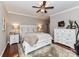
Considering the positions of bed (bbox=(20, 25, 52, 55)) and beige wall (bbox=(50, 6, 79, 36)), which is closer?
beige wall (bbox=(50, 6, 79, 36))

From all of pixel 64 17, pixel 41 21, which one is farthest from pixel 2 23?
pixel 64 17

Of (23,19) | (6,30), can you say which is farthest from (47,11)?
(6,30)

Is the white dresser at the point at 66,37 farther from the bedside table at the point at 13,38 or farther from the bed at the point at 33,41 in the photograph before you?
the bedside table at the point at 13,38

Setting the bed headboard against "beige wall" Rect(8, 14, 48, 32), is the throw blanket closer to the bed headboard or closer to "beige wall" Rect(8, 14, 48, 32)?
the bed headboard

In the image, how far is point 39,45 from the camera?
10.0 feet

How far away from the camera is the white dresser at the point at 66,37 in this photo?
2.57 m

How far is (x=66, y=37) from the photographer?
107 inches

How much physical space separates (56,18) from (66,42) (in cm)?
85

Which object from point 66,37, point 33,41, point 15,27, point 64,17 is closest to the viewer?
→ point 15,27

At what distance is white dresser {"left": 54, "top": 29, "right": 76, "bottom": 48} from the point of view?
2.57 m

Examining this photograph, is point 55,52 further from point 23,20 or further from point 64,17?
point 23,20

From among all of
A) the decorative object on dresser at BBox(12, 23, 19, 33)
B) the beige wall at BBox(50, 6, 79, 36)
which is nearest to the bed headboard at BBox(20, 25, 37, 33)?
Result: the decorative object on dresser at BBox(12, 23, 19, 33)

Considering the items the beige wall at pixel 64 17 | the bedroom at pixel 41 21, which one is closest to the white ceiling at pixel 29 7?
the bedroom at pixel 41 21

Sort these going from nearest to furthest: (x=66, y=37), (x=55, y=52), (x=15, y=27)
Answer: (x=15, y=27)
(x=55, y=52)
(x=66, y=37)
